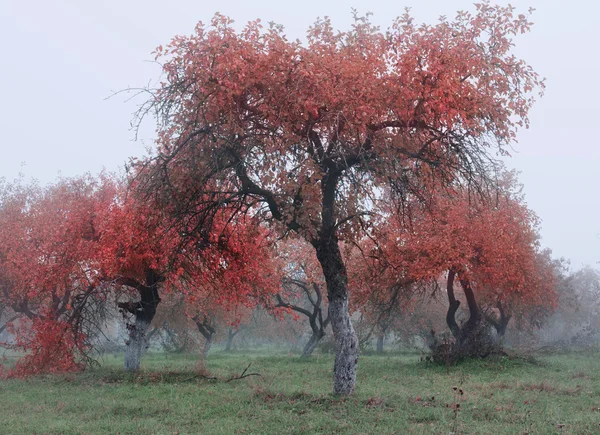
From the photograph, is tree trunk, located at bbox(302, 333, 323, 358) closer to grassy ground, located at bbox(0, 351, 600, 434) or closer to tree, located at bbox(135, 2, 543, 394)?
grassy ground, located at bbox(0, 351, 600, 434)

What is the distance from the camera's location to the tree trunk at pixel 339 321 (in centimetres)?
1492

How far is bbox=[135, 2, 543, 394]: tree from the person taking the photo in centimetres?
1356

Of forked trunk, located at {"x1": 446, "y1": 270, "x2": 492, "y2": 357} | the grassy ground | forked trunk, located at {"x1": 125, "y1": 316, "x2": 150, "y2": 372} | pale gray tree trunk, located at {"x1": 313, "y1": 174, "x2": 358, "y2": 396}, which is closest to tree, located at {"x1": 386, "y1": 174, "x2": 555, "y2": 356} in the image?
forked trunk, located at {"x1": 446, "y1": 270, "x2": 492, "y2": 357}

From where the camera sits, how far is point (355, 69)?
13.5 metres

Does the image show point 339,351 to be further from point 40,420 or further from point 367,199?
point 40,420

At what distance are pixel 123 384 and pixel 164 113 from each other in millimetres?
10633

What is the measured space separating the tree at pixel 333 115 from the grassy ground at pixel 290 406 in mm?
2144

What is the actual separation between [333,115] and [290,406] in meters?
7.08

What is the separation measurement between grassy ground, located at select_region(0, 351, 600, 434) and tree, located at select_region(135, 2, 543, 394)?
2144mm

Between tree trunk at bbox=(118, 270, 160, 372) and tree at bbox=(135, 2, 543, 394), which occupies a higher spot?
tree at bbox=(135, 2, 543, 394)

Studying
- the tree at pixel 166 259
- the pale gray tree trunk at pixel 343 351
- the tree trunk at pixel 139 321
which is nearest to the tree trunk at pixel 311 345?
the tree at pixel 166 259

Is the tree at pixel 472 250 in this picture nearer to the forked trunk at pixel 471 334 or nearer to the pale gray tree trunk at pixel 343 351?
the forked trunk at pixel 471 334

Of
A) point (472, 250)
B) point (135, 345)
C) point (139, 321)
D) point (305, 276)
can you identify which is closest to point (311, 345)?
point (305, 276)

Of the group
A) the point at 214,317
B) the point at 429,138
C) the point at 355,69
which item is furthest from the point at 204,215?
the point at 214,317
